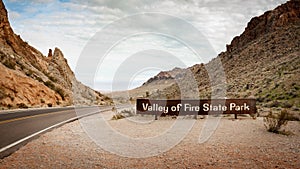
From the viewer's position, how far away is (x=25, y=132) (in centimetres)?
1181

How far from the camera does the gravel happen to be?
699cm

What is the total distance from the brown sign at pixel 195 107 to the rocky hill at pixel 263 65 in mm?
8506

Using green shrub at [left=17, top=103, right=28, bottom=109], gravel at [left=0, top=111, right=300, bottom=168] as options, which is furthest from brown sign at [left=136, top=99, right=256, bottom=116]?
green shrub at [left=17, top=103, right=28, bottom=109]

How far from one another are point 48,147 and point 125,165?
10.2 feet

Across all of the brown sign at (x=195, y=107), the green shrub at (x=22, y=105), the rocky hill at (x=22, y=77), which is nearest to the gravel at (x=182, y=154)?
the brown sign at (x=195, y=107)

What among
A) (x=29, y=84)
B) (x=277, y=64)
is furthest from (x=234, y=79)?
(x=29, y=84)

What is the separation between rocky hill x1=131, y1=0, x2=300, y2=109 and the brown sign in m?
8.51

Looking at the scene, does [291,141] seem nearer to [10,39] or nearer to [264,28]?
[10,39]

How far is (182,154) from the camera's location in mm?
8062

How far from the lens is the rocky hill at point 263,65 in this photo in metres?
32.4

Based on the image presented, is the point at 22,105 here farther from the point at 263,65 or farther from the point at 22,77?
the point at 263,65

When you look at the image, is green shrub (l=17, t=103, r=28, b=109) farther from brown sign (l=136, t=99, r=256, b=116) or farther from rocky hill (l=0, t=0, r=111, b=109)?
brown sign (l=136, t=99, r=256, b=116)

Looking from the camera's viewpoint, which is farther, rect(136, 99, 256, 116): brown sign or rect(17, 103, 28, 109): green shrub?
rect(17, 103, 28, 109): green shrub

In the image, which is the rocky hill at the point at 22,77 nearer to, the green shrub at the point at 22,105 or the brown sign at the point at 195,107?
the green shrub at the point at 22,105
